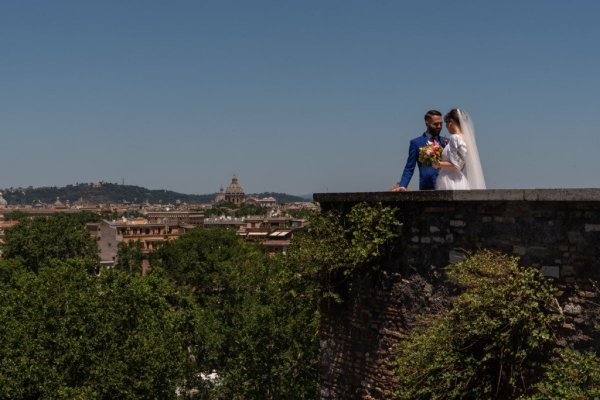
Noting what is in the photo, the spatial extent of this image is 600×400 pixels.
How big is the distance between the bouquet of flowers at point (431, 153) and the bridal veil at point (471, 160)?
33cm

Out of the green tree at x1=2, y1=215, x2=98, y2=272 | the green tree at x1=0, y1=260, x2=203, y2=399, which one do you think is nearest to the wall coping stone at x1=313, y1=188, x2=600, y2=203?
the green tree at x1=0, y1=260, x2=203, y2=399

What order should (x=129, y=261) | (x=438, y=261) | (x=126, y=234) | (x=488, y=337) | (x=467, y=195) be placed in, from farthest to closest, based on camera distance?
(x=126, y=234)
(x=129, y=261)
(x=438, y=261)
(x=467, y=195)
(x=488, y=337)

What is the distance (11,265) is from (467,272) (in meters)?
35.6

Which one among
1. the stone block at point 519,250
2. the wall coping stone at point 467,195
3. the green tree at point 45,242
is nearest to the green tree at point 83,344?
the wall coping stone at point 467,195

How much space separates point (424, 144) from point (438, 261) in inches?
63.6

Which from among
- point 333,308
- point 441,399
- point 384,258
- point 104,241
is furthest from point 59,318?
point 104,241

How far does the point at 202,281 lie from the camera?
43.0 meters

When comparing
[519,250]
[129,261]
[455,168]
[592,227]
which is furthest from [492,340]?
[129,261]

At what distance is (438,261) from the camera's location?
667 centimetres

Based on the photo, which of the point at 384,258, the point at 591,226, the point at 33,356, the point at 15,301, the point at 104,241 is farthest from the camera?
the point at 104,241

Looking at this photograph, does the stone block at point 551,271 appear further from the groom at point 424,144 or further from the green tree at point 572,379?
the groom at point 424,144

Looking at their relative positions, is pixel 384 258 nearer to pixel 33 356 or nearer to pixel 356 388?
pixel 356 388

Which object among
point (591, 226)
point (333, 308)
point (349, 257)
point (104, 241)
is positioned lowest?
point (104, 241)

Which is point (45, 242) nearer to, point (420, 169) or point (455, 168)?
point (420, 169)
